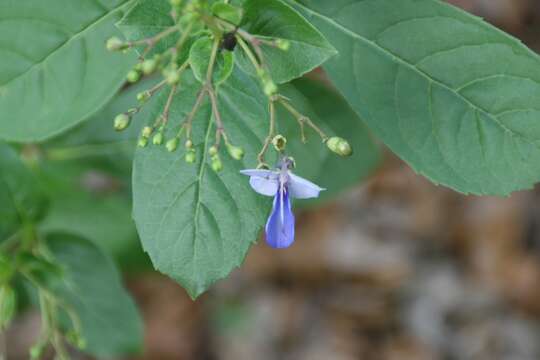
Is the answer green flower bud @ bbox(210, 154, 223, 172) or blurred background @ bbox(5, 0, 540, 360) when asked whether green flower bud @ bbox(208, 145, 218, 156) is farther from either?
blurred background @ bbox(5, 0, 540, 360)

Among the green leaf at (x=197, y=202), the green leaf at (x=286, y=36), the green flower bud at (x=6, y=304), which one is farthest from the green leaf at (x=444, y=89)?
the green flower bud at (x=6, y=304)

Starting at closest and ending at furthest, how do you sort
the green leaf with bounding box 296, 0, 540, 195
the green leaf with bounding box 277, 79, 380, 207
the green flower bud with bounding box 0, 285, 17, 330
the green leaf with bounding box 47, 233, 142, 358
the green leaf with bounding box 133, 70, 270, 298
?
the green leaf with bounding box 133, 70, 270, 298
the green leaf with bounding box 296, 0, 540, 195
the green flower bud with bounding box 0, 285, 17, 330
the green leaf with bounding box 47, 233, 142, 358
the green leaf with bounding box 277, 79, 380, 207

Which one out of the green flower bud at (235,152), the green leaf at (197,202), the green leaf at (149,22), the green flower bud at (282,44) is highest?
the green flower bud at (282,44)

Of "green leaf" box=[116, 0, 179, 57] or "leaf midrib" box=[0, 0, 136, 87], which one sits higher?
"green leaf" box=[116, 0, 179, 57]

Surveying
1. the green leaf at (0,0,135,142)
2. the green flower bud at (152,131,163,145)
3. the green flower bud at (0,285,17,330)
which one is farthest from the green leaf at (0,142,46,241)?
the green flower bud at (152,131,163,145)

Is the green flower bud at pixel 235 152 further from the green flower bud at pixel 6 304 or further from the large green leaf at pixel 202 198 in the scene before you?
the green flower bud at pixel 6 304

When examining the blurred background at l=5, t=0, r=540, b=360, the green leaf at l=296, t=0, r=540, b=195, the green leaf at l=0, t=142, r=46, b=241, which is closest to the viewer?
the green leaf at l=296, t=0, r=540, b=195

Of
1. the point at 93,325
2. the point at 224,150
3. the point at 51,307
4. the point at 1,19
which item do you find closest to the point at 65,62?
the point at 1,19

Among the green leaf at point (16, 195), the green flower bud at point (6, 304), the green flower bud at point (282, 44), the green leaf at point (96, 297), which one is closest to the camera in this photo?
the green flower bud at point (282, 44)
